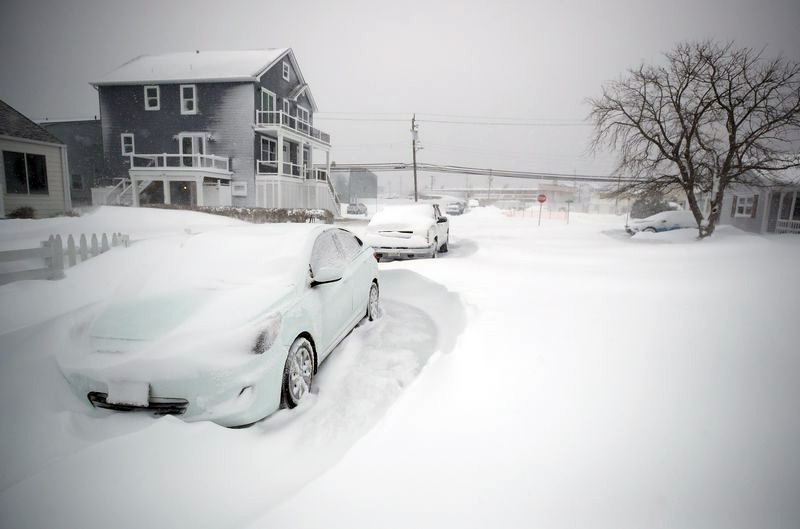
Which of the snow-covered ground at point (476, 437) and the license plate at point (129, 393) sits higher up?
the license plate at point (129, 393)

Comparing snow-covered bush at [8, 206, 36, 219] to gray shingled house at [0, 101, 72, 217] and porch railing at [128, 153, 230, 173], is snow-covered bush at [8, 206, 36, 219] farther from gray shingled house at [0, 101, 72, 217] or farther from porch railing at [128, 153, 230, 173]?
porch railing at [128, 153, 230, 173]

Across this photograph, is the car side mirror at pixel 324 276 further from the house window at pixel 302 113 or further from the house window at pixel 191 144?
the house window at pixel 302 113

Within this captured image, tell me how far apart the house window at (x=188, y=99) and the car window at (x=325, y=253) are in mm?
26052

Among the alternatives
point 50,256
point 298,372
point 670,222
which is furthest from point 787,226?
point 50,256

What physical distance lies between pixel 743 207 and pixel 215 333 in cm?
3116

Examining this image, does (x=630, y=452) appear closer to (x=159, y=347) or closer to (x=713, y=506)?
(x=713, y=506)

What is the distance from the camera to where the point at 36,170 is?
14.5 m

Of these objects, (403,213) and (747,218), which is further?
(747,218)

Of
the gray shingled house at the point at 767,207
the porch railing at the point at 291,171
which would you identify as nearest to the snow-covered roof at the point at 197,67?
the porch railing at the point at 291,171

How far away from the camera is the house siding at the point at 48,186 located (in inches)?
503

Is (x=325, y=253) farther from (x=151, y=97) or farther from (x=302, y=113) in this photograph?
(x=302, y=113)

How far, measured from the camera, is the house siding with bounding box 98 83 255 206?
83.3ft

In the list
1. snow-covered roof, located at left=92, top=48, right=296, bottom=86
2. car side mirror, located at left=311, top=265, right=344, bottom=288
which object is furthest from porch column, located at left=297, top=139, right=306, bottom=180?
car side mirror, located at left=311, top=265, right=344, bottom=288

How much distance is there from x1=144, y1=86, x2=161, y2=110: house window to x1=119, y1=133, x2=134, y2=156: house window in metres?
2.23
